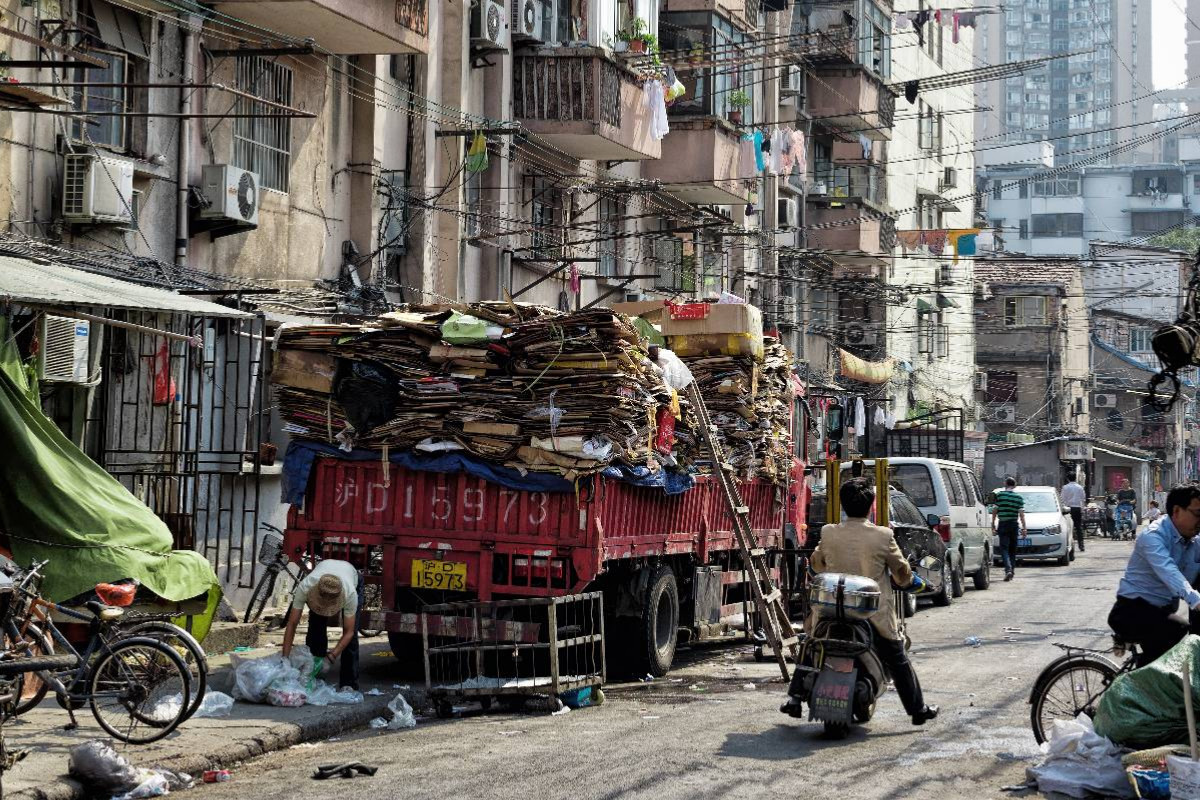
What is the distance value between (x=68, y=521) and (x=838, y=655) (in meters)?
5.74

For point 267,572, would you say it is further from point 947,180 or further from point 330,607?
point 947,180

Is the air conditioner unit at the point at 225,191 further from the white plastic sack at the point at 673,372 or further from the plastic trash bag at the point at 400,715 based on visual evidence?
the plastic trash bag at the point at 400,715

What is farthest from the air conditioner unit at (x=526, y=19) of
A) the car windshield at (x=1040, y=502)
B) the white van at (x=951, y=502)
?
the car windshield at (x=1040, y=502)

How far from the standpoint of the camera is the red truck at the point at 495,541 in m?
12.9

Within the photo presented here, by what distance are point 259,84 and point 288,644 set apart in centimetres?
904

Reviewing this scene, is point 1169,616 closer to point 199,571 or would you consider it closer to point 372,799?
point 372,799

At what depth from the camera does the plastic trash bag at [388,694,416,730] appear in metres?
11.7

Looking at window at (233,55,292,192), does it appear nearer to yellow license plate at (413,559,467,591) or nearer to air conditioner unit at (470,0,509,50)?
air conditioner unit at (470,0,509,50)

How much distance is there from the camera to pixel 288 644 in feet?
40.7

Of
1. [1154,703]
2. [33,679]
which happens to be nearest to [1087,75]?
[1154,703]

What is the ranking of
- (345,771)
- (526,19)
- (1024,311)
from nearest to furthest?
1. (345,771)
2. (526,19)
3. (1024,311)

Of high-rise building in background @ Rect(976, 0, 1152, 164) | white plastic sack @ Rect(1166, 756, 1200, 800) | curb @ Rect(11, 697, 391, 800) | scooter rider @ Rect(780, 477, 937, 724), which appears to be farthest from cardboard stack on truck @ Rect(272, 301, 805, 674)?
high-rise building in background @ Rect(976, 0, 1152, 164)

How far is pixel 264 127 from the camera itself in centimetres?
1969

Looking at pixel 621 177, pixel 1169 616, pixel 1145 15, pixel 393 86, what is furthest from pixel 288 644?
pixel 1145 15
